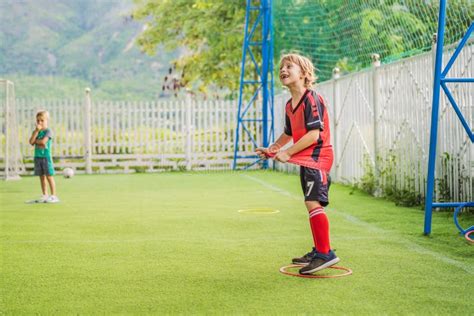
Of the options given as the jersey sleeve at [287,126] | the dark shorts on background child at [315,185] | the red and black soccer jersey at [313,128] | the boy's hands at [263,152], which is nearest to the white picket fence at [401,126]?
the jersey sleeve at [287,126]

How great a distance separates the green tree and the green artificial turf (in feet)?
51.1

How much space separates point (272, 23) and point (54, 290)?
16.8 meters

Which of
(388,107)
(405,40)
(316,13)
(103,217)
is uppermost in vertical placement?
(316,13)

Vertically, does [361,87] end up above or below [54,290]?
above

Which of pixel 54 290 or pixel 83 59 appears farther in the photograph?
pixel 83 59

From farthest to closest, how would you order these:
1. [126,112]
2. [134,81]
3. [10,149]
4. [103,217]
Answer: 1. [134,81]
2. [126,112]
3. [10,149]
4. [103,217]

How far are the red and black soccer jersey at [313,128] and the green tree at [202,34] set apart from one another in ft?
67.2

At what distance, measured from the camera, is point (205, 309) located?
14.6 ft

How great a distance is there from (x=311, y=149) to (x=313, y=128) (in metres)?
0.17

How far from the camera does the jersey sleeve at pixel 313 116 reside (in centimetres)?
554

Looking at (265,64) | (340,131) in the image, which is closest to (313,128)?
(340,131)

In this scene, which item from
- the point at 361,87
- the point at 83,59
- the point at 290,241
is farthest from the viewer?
the point at 83,59

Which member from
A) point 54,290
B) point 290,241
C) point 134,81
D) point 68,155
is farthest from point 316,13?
point 134,81

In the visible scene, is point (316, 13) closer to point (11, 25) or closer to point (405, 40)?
point (405, 40)
